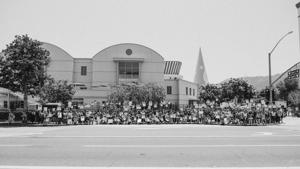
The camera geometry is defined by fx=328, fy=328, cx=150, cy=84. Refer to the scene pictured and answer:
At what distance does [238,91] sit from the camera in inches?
2844

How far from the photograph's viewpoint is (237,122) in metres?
29.5

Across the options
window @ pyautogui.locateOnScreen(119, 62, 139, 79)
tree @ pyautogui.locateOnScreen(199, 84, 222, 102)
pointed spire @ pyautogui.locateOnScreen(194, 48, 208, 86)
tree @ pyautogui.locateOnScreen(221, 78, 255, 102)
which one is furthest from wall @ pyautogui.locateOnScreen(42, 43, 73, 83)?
pointed spire @ pyautogui.locateOnScreen(194, 48, 208, 86)

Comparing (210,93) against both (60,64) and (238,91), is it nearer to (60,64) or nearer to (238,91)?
(238,91)

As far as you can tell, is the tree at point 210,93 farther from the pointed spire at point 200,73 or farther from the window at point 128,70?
the pointed spire at point 200,73

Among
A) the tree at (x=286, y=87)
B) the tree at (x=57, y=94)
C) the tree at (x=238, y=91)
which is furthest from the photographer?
the tree at (x=286, y=87)

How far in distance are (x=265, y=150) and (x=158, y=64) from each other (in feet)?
154

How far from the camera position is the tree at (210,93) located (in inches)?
2942

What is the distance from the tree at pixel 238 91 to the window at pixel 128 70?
25198 millimetres

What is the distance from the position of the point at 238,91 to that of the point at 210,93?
6.29m

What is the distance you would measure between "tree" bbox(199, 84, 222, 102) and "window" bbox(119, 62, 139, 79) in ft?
78.4

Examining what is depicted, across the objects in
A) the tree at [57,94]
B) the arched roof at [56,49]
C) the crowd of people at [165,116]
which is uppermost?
the arched roof at [56,49]

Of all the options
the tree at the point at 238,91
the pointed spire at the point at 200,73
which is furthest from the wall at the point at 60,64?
the pointed spire at the point at 200,73

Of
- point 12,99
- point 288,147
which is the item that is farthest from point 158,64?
point 288,147

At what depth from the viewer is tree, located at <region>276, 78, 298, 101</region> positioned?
257ft
